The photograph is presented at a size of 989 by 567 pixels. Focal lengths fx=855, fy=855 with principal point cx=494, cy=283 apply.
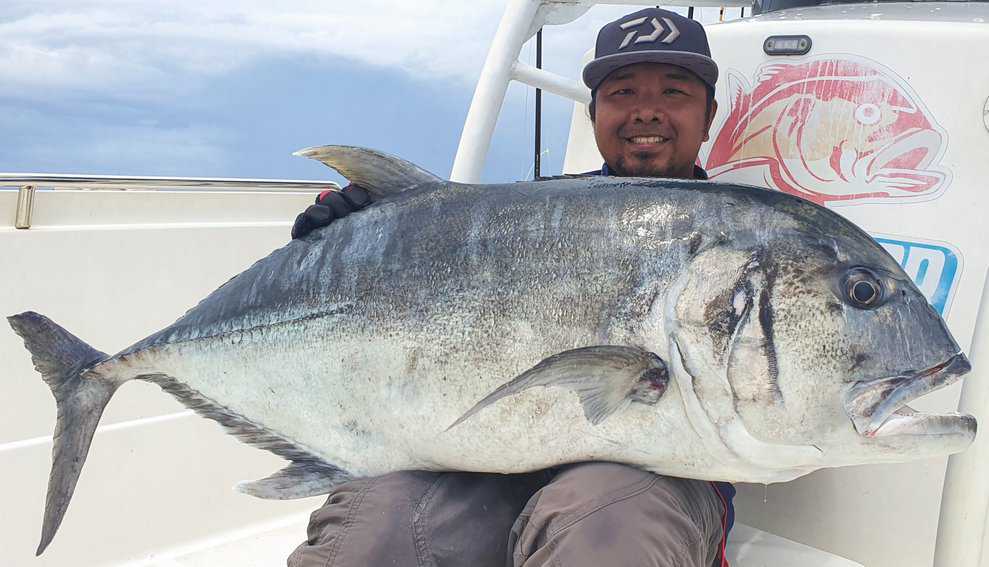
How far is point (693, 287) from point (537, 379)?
0.31m

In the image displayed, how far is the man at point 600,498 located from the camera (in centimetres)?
153

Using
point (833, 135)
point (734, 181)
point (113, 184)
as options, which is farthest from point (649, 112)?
point (113, 184)

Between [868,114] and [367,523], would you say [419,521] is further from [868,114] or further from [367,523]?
[868,114]

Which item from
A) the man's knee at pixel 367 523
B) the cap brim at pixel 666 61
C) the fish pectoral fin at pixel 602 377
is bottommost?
the man's knee at pixel 367 523

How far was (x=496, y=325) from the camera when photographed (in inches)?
62.7

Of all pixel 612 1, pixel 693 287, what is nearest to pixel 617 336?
pixel 693 287

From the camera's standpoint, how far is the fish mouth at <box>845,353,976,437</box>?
4.54 ft

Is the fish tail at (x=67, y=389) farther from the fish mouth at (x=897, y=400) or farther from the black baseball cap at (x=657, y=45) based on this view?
the fish mouth at (x=897, y=400)

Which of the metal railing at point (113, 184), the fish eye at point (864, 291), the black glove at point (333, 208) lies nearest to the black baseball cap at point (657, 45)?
the black glove at point (333, 208)

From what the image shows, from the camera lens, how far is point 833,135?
2125mm

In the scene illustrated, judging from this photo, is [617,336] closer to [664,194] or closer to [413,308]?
[664,194]

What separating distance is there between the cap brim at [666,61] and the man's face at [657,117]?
0.03 m

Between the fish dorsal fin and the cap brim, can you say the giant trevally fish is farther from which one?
the cap brim

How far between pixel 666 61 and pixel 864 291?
946 mm
